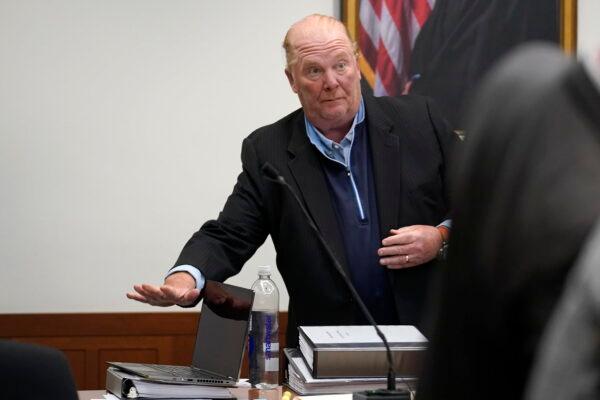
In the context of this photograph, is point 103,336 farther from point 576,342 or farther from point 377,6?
point 576,342

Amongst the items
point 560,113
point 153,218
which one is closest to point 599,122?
point 560,113

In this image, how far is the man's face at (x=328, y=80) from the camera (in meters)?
2.82

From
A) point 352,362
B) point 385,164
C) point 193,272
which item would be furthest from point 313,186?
point 352,362

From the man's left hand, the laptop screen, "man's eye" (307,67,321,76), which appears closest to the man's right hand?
the laptop screen

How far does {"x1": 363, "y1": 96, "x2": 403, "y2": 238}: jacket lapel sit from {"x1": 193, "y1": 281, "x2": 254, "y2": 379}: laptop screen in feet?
1.92

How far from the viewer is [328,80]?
2820 millimetres

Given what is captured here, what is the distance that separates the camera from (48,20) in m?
4.08

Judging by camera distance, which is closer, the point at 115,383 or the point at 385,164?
the point at 115,383

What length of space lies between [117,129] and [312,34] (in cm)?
152

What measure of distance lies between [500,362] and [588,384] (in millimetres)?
64

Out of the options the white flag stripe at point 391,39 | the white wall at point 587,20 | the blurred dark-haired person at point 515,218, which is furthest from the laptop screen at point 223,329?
the white wall at point 587,20

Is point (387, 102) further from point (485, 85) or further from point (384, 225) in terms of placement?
point (485, 85)

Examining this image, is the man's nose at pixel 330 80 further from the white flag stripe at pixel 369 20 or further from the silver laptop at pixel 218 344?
the white flag stripe at pixel 369 20

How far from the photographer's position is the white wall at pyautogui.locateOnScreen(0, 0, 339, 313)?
4.06m
